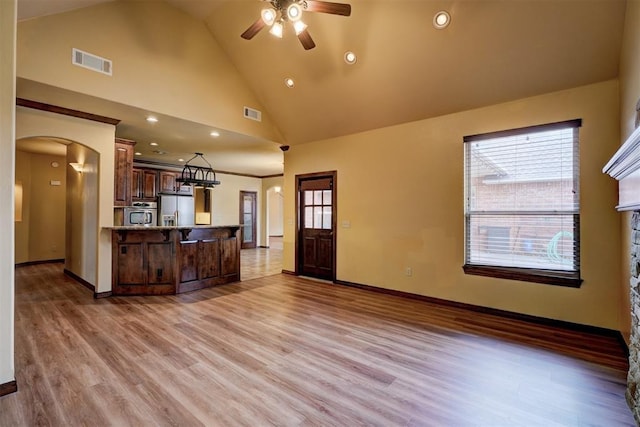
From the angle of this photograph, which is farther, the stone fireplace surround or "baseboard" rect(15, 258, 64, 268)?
"baseboard" rect(15, 258, 64, 268)

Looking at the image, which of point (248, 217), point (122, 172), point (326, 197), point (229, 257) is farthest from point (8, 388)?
point (248, 217)

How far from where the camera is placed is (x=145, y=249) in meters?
4.54

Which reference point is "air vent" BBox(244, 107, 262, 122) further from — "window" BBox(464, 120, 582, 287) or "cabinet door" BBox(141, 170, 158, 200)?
"cabinet door" BBox(141, 170, 158, 200)

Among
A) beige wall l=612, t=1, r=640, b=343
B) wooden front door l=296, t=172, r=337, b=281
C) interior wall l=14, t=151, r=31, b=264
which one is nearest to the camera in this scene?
beige wall l=612, t=1, r=640, b=343

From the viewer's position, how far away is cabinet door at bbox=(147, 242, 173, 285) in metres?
4.55

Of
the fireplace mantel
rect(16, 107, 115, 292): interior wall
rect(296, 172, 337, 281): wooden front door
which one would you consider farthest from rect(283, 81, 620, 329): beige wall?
rect(16, 107, 115, 292): interior wall

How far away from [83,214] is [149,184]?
295cm

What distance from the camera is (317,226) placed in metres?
5.84

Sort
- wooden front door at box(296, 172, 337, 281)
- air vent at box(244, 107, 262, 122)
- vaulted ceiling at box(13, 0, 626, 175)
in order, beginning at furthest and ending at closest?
1. wooden front door at box(296, 172, 337, 281)
2. air vent at box(244, 107, 262, 122)
3. vaulted ceiling at box(13, 0, 626, 175)

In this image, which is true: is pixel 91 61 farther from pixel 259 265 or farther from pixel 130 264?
pixel 259 265

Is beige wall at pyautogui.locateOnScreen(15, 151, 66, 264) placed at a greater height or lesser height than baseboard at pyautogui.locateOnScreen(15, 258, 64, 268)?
greater

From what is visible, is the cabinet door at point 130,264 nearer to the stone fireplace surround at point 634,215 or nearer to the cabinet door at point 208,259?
the cabinet door at point 208,259

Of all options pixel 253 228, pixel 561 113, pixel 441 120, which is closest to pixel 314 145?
pixel 441 120

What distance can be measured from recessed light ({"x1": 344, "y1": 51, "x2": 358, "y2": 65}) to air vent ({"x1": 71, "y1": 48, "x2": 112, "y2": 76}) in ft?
9.96
